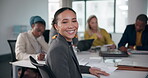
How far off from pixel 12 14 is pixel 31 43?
11.9 feet

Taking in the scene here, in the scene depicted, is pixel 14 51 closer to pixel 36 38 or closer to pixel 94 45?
pixel 36 38

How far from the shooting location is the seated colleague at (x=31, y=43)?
2164 millimetres

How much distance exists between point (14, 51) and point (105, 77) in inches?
56.6

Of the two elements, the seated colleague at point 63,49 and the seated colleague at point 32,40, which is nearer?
the seated colleague at point 63,49

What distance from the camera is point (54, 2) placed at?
318 inches

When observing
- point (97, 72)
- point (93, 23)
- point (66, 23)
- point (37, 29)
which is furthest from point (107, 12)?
point (66, 23)

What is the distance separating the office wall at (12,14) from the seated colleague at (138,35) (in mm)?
3737

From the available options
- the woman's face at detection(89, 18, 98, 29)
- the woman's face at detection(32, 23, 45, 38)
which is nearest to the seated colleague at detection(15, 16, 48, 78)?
the woman's face at detection(32, 23, 45, 38)

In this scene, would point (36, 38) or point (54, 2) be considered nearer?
point (36, 38)

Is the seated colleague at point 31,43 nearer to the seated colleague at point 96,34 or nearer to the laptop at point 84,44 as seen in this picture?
the laptop at point 84,44

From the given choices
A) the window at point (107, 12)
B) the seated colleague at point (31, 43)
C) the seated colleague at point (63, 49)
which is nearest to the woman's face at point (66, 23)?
the seated colleague at point (63, 49)

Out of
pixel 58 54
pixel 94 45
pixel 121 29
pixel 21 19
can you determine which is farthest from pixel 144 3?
pixel 58 54

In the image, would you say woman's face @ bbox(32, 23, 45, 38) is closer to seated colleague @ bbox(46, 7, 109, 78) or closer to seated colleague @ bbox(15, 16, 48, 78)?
seated colleague @ bbox(15, 16, 48, 78)

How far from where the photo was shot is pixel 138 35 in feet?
9.39
